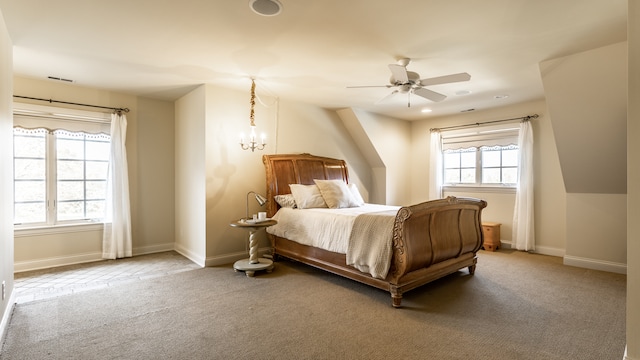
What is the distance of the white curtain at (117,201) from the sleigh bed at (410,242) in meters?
2.14

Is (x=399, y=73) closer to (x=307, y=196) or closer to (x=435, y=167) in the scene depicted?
(x=307, y=196)

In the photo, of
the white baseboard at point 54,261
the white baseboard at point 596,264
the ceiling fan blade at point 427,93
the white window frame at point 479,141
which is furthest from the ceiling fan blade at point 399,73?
the white baseboard at point 54,261

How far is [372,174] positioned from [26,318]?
5597 millimetres

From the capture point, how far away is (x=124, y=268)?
426 centimetres

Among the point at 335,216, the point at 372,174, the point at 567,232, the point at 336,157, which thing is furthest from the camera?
the point at 372,174

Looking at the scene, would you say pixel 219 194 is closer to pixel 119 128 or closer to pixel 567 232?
pixel 119 128

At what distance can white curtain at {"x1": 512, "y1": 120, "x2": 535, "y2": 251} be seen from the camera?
524 cm

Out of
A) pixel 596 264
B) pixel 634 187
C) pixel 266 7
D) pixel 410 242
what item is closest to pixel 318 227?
pixel 410 242

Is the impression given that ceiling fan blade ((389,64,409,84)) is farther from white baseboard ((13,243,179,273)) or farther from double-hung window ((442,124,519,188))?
white baseboard ((13,243,179,273))

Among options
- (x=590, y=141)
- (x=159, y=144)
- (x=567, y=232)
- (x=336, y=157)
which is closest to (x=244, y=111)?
(x=159, y=144)

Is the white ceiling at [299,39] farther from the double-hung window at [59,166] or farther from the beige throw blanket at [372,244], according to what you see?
the beige throw blanket at [372,244]

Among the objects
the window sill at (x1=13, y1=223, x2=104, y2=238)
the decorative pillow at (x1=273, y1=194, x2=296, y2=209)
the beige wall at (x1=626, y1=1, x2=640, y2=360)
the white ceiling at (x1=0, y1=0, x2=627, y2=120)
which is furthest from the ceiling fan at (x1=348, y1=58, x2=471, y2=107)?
the window sill at (x1=13, y1=223, x2=104, y2=238)

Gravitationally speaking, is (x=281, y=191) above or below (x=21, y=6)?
below

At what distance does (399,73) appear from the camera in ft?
10.4
